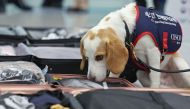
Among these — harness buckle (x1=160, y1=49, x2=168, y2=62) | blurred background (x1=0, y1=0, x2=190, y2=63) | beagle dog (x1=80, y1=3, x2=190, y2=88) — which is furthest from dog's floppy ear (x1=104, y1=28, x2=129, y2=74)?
blurred background (x1=0, y1=0, x2=190, y2=63)

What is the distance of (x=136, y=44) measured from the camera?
2.02 metres

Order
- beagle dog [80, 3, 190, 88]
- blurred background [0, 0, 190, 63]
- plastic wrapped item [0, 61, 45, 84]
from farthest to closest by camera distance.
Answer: blurred background [0, 0, 190, 63] → beagle dog [80, 3, 190, 88] → plastic wrapped item [0, 61, 45, 84]

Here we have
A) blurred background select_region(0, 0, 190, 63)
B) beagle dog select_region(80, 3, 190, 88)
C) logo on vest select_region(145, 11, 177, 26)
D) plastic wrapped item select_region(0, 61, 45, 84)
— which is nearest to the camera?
plastic wrapped item select_region(0, 61, 45, 84)

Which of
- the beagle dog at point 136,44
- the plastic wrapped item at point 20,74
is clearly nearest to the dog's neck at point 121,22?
the beagle dog at point 136,44

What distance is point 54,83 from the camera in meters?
1.79

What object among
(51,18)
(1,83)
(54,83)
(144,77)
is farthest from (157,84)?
(51,18)

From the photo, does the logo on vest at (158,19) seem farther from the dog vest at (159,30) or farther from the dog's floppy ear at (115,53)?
the dog's floppy ear at (115,53)

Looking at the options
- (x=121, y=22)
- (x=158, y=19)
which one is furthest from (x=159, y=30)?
(x=121, y=22)

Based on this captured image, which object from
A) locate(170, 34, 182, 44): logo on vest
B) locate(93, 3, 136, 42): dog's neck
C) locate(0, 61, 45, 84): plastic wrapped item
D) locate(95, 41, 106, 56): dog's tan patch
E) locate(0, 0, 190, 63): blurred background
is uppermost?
locate(0, 0, 190, 63): blurred background

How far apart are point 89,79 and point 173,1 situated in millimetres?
1316

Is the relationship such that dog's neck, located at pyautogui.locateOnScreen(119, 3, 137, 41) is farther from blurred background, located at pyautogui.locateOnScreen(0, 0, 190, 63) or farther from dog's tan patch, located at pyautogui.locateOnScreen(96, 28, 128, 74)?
blurred background, located at pyautogui.locateOnScreen(0, 0, 190, 63)

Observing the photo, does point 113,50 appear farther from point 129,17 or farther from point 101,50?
point 129,17

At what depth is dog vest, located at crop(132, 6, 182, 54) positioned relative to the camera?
6.56 ft

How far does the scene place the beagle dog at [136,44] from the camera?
1.92m
